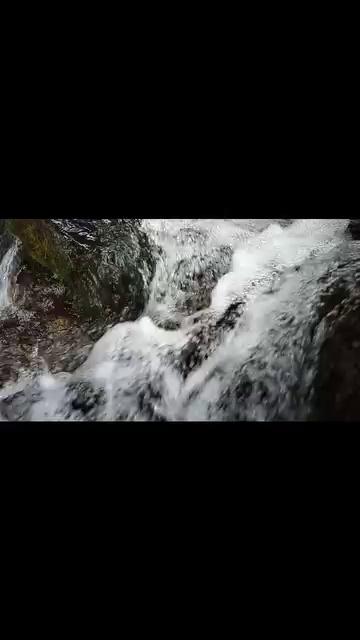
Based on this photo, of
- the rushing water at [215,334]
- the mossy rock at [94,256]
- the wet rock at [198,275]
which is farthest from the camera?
the mossy rock at [94,256]

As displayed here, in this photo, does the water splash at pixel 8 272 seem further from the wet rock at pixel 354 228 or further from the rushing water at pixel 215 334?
the wet rock at pixel 354 228

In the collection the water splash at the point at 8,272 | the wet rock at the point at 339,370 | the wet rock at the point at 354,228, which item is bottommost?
the wet rock at the point at 339,370

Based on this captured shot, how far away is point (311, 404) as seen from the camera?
1.55 m

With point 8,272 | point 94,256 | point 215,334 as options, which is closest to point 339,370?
point 215,334

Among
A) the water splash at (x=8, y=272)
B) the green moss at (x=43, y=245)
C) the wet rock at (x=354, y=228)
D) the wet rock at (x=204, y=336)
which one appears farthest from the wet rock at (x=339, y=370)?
the water splash at (x=8, y=272)

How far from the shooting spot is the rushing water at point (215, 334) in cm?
174

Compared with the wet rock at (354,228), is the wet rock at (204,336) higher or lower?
lower

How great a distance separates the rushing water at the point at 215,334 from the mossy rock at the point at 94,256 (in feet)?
0.36

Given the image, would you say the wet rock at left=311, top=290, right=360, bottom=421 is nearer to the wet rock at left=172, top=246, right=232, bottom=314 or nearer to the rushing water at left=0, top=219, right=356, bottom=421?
the rushing water at left=0, top=219, right=356, bottom=421

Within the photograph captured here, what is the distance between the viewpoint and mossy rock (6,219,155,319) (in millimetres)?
2596

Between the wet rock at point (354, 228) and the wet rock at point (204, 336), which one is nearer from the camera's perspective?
the wet rock at point (204, 336)

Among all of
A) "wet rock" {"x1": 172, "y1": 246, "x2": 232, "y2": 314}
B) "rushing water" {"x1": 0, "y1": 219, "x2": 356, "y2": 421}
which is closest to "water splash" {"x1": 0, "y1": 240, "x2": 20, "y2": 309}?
"rushing water" {"x1": 0, "y1": 219, "x2": 356, "y2": 421}
